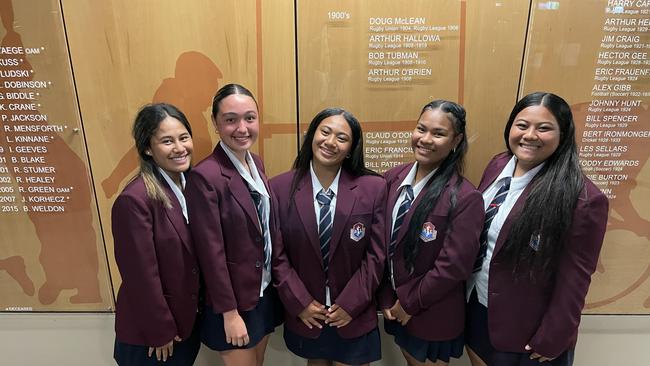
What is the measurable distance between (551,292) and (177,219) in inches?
55.6

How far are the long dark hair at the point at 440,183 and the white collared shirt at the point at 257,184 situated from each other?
1.81 feet

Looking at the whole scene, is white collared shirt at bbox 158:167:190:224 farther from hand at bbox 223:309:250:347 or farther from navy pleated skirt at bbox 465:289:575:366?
navy pleated skirt at bbox 465:289:575:366

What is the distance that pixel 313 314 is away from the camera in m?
1.66

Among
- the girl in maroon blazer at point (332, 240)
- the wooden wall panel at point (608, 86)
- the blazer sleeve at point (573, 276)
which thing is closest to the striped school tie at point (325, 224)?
the girl in maroon blazer at point (332, 240)

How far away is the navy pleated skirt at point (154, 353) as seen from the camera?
1629 mm

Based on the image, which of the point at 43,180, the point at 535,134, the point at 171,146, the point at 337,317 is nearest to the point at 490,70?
the point at 535,134

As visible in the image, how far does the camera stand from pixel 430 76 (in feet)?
6.53

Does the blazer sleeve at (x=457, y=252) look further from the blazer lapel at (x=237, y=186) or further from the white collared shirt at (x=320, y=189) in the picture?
the blazer lapel at (x=237, y=186)

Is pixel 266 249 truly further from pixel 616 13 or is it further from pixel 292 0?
pixel 616 13

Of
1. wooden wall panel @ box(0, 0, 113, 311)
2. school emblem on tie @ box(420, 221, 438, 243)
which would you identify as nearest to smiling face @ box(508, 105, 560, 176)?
school emblem on tie @ box(420, 221, 438, 243)

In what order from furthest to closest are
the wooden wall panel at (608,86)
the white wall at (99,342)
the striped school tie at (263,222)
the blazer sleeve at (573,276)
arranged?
the white wall at (99,342)
the wooden wall panel at (608,86)
the striped school tie at (263,222)
the blazer sleeve at (573,276)

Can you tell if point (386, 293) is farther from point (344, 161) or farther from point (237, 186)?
point (237, 186)

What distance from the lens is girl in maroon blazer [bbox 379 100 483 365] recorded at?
1.54 metres

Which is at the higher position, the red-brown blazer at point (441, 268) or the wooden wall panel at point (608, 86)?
the wooden wall panel at point (608, 86)
